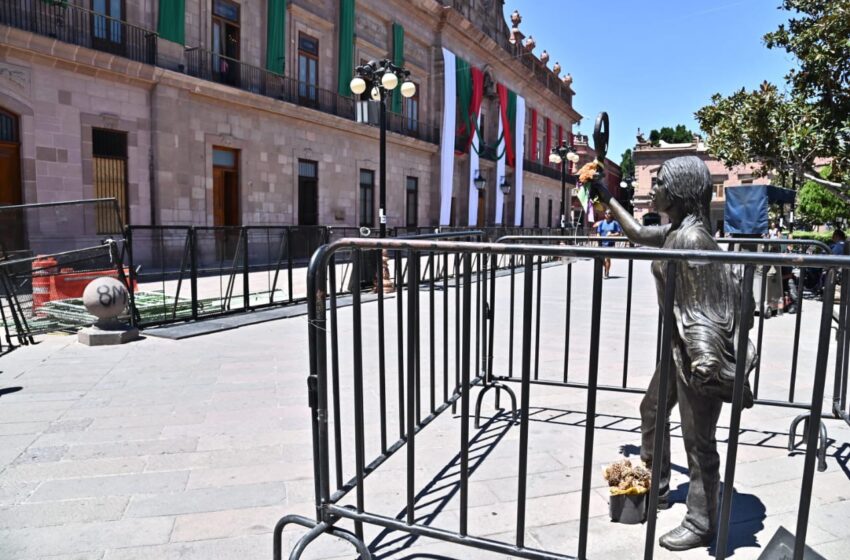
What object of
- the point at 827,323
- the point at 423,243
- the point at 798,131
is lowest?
the point at 827,323

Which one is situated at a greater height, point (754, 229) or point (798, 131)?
point (798, 131)

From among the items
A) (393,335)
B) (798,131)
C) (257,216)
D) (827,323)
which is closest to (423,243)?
(827,323)

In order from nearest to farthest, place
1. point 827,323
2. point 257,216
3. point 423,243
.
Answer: point 827,323 → point 423,243 → point 257,216

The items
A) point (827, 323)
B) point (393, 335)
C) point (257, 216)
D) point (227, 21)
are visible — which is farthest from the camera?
point (257, 216)

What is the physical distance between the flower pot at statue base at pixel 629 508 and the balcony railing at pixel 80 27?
591 inches

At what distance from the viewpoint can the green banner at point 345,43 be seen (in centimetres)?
2195

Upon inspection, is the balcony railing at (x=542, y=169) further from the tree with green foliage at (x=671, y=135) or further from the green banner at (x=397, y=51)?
the tree with green foliage at (x=671, y=135)


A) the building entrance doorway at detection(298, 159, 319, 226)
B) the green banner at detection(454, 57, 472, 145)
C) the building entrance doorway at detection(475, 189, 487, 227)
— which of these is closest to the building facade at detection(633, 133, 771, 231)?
the building entrance doorway at detection(475, 189, 487, 227)

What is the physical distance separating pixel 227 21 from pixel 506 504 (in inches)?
738

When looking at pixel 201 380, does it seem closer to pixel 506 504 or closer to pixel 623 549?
pixel 506 504

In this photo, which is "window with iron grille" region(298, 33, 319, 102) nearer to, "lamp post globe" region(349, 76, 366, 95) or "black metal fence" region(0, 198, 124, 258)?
"lamp post globe" region(349, 76, 366, 95)

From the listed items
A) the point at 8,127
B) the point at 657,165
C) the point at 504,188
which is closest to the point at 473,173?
the point at 504,188

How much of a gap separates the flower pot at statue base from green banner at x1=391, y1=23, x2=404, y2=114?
23.9 m

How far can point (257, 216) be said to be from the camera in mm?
19203
